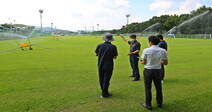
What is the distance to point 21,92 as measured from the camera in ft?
17.7

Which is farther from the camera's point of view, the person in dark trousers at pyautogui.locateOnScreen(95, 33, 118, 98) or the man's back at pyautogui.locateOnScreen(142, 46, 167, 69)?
the person in dark trousers at pyautogui.locateOnScreen(95, 33, 118, 98)

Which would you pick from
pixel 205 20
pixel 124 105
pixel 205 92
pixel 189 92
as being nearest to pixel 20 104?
pixel 124 105

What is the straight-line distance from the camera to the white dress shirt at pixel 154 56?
3.83 meters

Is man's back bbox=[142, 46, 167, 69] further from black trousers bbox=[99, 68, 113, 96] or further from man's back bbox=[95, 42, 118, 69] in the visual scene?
black trousers bbox=[99, 68, 113, 96]

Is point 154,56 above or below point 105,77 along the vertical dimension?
above

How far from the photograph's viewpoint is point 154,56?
3840 mm

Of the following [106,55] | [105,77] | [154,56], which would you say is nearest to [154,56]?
[154,56]

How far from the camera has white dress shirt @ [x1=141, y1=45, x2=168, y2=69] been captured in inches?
151

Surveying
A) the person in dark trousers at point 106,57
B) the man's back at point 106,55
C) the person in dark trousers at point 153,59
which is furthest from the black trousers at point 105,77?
the person in dark trousers at point 153,59

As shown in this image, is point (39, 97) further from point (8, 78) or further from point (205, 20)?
point (205, 20)

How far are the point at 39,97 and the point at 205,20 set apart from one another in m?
36.4

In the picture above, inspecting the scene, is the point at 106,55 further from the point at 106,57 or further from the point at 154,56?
the point at 154,56

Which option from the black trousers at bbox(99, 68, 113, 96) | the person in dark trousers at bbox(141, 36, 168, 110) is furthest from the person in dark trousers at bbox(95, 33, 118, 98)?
the person in dark trousers at bbox(141, 36, 168, 110)

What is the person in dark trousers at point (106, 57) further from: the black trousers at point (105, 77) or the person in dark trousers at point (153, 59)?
the person in dark trousers at point (153, 59)
